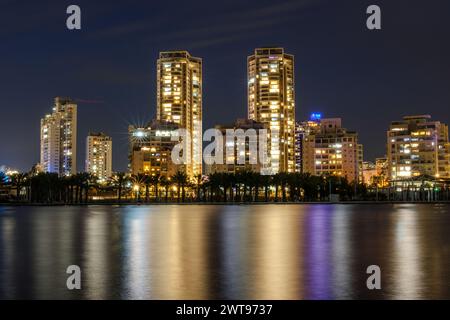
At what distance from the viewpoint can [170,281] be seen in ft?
57.5

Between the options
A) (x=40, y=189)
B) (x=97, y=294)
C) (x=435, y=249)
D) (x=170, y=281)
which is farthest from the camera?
(x=40, y=189)

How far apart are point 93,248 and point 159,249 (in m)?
3.36
